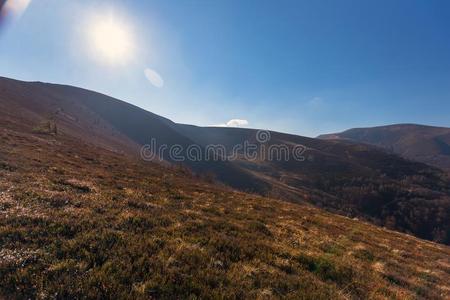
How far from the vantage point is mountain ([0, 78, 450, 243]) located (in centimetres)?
6751

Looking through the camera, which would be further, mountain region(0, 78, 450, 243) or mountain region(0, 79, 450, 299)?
mountain region(0, 78, 450, 243)

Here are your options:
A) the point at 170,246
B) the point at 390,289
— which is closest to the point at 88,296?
the point at 170,246

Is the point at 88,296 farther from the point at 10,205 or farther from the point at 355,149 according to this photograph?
the point at 355,149

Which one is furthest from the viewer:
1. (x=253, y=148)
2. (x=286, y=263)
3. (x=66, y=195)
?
(x=253, y=148)

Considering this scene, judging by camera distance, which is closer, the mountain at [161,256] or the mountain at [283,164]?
the mountain at [161,256]

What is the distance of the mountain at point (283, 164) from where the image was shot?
67.5 metres

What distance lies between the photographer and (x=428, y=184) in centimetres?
11900

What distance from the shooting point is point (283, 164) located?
140m

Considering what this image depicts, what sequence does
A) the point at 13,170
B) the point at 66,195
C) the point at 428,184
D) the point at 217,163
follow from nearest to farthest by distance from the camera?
the point at 66,195, the point at 13,170, the point at 217,163, the point at 428,184

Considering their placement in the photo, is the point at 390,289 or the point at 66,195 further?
the point at 66,195

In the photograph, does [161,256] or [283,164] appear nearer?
[161,256]

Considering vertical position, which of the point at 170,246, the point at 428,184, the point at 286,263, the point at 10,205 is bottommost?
the point at 428,184

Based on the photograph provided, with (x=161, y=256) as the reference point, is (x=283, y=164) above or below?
below

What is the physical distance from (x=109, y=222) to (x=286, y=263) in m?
6.61
